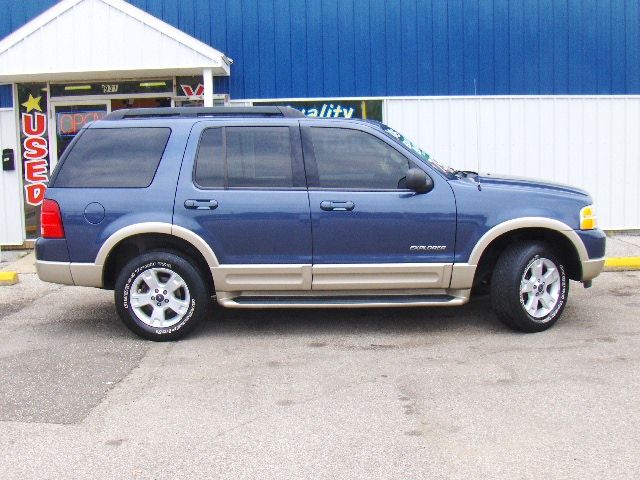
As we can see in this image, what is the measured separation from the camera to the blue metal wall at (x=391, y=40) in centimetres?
1267

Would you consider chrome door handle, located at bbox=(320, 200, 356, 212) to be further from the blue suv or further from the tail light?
the tail light

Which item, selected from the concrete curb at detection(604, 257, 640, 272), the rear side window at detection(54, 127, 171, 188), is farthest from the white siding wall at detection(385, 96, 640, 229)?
the rear side window at detection(54, 127, 171, 188)

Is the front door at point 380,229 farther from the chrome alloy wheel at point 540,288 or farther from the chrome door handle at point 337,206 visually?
the chrome alloy wheel at point 540,288

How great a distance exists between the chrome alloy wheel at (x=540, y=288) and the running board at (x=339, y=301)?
514mm

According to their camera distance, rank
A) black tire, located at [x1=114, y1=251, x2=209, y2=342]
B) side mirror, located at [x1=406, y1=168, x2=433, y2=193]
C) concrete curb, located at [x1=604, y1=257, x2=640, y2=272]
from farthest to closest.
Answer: concrete curb, located at [x1=604, y1=257, x2=640, y2=272], black tire, located at [x1=114, y1=251, x2=209, y2=342], side mirror, located at [x1=406, y1=168, x2=433, y2=193]

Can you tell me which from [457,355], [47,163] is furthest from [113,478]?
[47,163]

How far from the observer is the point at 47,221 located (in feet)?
24.1

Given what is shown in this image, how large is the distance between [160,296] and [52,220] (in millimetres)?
1111

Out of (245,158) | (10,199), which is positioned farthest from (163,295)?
(10,199)

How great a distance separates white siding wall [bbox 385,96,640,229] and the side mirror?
18.4 ft

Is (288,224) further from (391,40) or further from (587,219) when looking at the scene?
(391,40)

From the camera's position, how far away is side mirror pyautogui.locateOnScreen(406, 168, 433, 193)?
716 cm

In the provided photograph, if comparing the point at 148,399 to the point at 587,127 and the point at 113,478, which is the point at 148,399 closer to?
the point at 113,478

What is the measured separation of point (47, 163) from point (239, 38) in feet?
11.1
